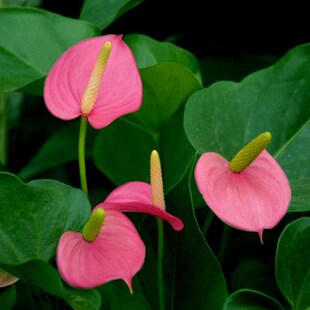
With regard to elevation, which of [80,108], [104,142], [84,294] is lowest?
[104,142]

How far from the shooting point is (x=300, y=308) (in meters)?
0.72

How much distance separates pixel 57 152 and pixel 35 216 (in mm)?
423

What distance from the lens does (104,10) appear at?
0.95 metres

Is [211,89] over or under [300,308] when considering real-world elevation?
over

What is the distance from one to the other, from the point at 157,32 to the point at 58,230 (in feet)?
1.98

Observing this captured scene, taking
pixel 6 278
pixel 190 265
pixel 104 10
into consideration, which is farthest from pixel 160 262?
pixel 104 10

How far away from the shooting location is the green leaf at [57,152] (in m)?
1.09

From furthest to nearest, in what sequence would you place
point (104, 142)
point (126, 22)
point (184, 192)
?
point (126, 22)
point (104, 142)
point (184, 192)

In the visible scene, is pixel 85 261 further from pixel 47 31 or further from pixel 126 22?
pixel 126 22

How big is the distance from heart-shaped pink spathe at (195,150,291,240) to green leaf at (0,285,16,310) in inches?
9.0

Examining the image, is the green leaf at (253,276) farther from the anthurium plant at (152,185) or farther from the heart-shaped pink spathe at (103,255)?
the heart-shaped pink spathe at (103,255)

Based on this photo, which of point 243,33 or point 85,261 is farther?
point 243,33

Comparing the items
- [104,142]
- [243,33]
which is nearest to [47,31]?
[104,142]

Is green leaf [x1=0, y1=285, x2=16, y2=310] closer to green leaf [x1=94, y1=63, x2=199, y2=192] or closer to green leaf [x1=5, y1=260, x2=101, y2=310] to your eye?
green leaf [x1=5, y1=260, x2=101, y2=310]
